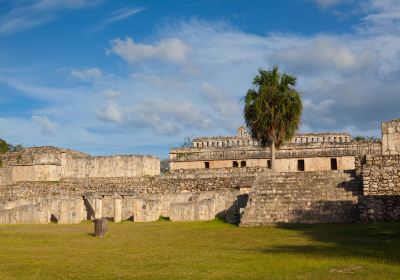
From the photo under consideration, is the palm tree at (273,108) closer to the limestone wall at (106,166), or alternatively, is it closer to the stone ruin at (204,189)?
the stone ruin at (204,189)

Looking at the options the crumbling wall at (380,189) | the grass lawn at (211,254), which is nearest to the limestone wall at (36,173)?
the grass lawn at (211,254)

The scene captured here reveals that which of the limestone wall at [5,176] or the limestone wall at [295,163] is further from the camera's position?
the limestone wall at [295,163]

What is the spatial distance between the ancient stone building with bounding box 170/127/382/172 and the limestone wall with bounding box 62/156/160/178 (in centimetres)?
514

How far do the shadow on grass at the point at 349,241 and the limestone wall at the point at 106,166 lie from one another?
580 inches

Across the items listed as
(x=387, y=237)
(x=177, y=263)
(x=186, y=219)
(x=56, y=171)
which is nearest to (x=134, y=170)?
(x=56, y=171)

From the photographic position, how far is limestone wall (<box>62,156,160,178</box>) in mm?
32562

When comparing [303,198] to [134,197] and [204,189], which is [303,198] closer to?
[204,189]

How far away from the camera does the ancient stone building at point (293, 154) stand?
34844mm

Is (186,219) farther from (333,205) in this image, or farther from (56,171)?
(56,171)

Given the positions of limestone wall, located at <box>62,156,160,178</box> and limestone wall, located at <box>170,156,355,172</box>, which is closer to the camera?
limestone wall, located at <box>62,156,160,178</box>

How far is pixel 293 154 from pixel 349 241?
2147 centimetres

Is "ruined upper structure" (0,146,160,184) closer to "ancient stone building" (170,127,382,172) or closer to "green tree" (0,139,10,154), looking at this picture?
"ancient stone building" (170,127,382,172)

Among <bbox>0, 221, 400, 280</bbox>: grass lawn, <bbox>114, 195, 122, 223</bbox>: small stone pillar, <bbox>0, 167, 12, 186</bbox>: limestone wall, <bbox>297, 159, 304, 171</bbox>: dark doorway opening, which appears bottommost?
<bbox>0, 221, 400, 280</bbox>: grass lawn

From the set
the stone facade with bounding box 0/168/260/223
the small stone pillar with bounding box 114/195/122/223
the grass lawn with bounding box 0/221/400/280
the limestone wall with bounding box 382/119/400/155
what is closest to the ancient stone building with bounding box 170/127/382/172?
the limestone wall with bounding box 382/119/400/155
